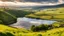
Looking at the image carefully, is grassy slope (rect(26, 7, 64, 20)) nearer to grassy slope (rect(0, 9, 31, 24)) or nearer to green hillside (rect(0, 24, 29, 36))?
grassy slope (rect(0, 9, 31, 24))

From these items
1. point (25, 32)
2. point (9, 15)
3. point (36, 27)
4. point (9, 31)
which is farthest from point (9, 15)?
point (36, 27)

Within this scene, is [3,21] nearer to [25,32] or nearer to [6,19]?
[6,19]

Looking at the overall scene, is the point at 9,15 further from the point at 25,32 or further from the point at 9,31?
the point at 25,32

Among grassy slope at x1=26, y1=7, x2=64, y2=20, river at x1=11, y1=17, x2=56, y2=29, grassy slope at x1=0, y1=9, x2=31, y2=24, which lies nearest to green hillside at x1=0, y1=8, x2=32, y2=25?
grassy slope at x1=0, y1=9, x2=31, y2=24

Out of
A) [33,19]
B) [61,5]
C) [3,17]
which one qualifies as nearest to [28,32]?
[33,19]

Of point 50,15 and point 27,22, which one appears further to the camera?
point 50,15

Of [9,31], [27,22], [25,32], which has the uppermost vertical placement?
[27,22]

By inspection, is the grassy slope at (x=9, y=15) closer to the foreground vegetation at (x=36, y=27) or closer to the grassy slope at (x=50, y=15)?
the foreground vegetation at (x=36, y=27)

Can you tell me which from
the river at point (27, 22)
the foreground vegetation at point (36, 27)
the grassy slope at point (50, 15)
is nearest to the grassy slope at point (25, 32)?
the foreground vegetation at point (36, 27)
